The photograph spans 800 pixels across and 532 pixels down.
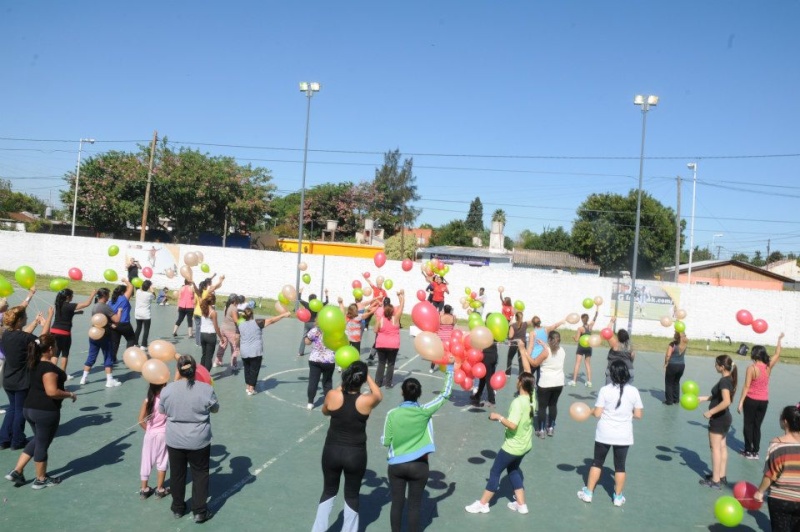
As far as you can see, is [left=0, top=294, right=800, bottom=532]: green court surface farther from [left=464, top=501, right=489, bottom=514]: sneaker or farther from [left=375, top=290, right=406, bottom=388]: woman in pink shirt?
[left=375, top=290, right=406, bottom=388]: woman in pink shirt

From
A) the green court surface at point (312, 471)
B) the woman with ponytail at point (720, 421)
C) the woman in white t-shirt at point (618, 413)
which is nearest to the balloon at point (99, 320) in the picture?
the green court surface at point (312, 471)

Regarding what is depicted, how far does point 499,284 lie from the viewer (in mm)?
24797

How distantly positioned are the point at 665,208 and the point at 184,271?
48.9 m

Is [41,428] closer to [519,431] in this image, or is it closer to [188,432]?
[188,432]

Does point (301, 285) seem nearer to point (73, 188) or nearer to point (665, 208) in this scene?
point (73, 188)

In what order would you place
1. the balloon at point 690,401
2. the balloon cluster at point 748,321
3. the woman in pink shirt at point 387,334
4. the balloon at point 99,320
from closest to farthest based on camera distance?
1. the balloon at point 690,401
2. the balloon at point 99,320
3. the woman in pink shirt at point 387,334
4. the balloon cluster at point 748,321

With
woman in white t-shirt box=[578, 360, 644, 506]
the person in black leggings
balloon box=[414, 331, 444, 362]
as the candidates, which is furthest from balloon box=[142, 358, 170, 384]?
woman in white t-shirt box=[578, 360, 644, 506]

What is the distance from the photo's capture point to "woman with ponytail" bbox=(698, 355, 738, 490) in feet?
22.9

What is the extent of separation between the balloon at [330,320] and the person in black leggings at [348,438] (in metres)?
1.63

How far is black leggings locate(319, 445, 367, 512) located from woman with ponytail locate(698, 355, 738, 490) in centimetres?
461

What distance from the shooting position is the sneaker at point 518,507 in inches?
239

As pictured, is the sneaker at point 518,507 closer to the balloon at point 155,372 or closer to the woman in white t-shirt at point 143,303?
the balloon at point 155,372

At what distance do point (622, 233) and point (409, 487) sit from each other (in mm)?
50310

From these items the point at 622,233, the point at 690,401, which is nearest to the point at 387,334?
the point at 690,401
